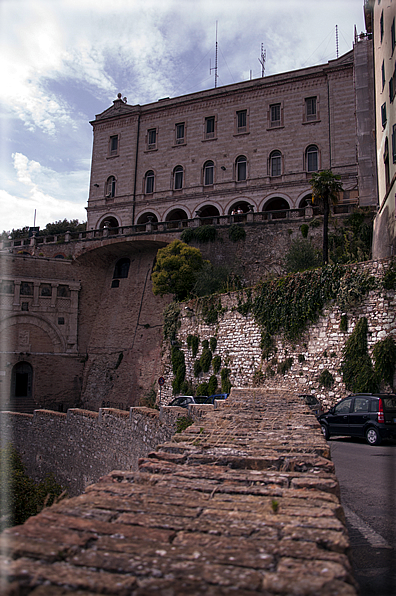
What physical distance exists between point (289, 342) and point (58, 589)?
16972mm

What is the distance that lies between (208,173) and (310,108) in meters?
9.46

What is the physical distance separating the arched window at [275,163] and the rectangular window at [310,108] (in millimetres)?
3408

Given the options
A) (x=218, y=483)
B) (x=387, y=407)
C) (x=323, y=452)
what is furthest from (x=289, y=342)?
(x=218, y=483)

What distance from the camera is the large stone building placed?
32.1 m

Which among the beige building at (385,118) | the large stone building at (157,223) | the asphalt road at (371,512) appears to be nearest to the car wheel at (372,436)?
the asphalt road at (371,512)

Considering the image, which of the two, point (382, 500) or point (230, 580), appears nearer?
point (230, 580)

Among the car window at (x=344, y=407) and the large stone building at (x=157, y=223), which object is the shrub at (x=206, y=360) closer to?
the large stone building at (x=157, y=223)

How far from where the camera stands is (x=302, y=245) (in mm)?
27266

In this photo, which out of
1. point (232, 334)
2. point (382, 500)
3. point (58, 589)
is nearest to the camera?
point (58, 589)

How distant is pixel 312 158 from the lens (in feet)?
115

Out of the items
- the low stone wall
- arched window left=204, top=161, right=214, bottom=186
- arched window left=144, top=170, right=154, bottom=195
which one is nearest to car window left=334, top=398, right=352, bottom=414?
the low stone wall

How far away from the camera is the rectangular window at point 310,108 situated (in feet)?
116

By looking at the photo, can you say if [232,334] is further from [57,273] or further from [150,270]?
[57,273]

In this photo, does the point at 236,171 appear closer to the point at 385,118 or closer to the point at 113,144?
the point at 113,144
